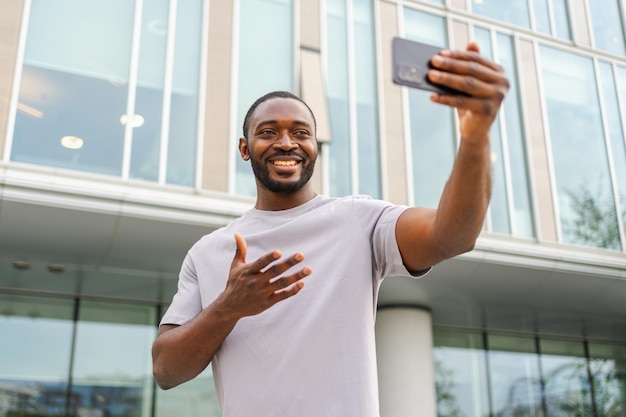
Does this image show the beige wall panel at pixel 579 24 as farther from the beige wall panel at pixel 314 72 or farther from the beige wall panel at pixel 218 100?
the beige wall panel at pixel 218 100

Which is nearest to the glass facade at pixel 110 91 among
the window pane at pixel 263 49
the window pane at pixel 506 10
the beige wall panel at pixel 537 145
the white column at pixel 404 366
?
the window pane at pixel 263 49

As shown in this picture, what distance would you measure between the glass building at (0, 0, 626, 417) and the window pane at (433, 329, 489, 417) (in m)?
0.04

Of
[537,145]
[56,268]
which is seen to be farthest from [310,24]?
[56,268]

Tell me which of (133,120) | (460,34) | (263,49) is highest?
(460,34)

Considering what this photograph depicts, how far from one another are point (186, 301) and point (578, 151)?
1072 centimetres

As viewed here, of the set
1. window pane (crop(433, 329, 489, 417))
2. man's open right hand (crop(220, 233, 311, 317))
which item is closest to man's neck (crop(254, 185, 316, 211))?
man's open right hand (crop(220, 233, 311, 317))

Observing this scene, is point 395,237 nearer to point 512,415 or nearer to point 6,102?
point 6,102

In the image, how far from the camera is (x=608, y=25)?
42.2 feet

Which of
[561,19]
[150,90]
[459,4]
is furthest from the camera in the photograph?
[561,19]

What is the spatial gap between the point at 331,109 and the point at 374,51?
131 centimetres

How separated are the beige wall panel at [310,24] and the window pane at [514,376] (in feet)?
22.4

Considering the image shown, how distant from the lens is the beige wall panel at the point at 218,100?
344 inches

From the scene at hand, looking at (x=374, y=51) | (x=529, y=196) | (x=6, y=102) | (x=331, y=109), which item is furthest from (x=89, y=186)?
(x=529, y=196)

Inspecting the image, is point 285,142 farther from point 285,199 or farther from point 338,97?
point 338,97
